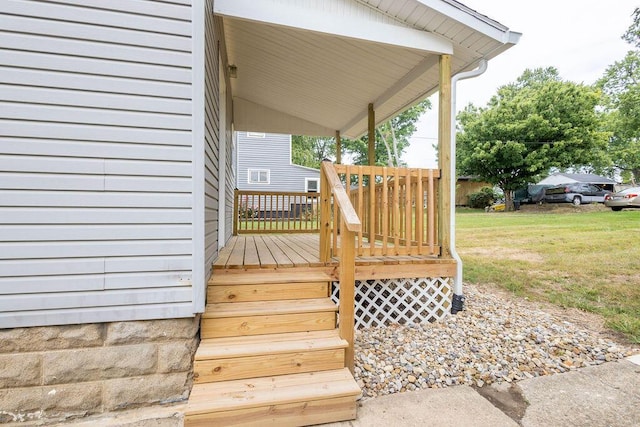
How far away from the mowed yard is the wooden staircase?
2840mm

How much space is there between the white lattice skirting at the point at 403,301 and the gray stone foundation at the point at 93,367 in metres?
1.55

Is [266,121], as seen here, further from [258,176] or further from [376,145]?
[376,145]

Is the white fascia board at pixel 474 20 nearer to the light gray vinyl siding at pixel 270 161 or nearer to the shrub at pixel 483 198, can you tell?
the light gray vinyl siding at pixel 270 161

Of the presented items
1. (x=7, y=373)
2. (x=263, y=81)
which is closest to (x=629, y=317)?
(x=7, y=373)

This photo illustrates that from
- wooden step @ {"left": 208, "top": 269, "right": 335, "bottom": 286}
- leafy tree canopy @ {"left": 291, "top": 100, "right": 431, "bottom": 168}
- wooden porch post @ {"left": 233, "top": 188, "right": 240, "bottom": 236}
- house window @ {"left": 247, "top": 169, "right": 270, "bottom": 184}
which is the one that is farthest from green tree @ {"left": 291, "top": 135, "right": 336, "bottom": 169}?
wooden step @ {"left": 208, "top": 269, "right": 335, "bottom": 286}

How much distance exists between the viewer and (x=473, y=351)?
103 inches

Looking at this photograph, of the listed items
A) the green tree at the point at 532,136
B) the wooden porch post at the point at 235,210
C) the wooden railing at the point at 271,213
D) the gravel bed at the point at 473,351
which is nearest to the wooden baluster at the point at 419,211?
the gravel bed at the point at 473,351

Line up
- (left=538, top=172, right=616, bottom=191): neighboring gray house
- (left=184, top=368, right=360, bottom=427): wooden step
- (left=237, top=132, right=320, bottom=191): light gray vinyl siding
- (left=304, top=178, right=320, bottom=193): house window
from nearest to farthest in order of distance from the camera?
(left=184, top=368, right=360, bottom=427): wooden step → (left=237, top=132, right=320, bottom=191): light gray vinyl siding → (left=304, top=178, right=320, bottom=193): house window → (left=538, top=172, right=616, bottom=191): neighboring gray house

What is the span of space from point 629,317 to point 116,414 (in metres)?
4.58

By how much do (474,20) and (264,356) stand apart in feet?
11.4

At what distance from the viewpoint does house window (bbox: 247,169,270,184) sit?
1513 centimetres

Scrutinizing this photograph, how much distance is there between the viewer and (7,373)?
1.85 metres

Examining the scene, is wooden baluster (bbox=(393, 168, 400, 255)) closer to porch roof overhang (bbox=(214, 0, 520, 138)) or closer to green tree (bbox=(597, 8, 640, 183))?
porch roof overhang (bbox=(214, 0, 520, 138))

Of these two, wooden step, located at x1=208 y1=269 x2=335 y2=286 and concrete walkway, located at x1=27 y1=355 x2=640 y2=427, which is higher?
wooden step, located at x1=208 y1=269 x2=335 y2=286
